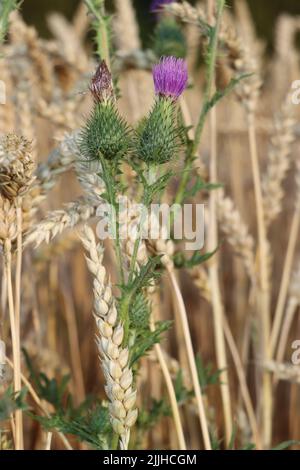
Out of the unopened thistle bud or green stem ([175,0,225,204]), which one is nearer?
the unopened thistle bud

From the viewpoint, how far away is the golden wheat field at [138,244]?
110 centimetres

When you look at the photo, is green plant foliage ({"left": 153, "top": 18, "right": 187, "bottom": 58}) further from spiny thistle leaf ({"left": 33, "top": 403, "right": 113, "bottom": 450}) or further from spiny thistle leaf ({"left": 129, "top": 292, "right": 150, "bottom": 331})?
spiny thistle leaf ({"left": 33, "top": 403, "right": 113, "bottom": 450})

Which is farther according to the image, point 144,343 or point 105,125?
point 144,343

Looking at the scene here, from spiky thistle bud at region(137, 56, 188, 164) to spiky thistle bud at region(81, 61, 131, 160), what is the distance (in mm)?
33

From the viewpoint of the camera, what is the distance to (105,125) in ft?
3.50

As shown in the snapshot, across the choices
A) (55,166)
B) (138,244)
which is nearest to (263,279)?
(55,166)

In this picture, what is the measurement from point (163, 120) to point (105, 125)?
0.09 meters

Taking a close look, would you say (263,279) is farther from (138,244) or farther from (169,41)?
(138,244)

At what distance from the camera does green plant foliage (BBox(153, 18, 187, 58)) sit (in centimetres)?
175

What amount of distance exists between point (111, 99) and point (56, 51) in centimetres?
122

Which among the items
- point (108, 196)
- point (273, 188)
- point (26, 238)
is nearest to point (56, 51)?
point (273, 188)

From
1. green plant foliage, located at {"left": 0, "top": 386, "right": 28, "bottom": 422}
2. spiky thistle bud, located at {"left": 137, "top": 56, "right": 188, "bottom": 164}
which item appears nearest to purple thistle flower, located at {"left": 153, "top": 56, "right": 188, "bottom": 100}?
spiky thistle bud, located at {"left": 137, "top": 56, "right": 188, "bottom": 164}

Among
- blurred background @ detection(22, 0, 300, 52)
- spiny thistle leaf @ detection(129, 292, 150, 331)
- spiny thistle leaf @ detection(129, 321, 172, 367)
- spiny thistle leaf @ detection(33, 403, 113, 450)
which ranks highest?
blurred background @ detection(22, 0, 300, 52)
